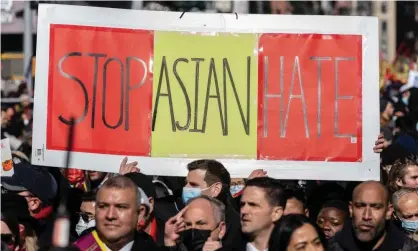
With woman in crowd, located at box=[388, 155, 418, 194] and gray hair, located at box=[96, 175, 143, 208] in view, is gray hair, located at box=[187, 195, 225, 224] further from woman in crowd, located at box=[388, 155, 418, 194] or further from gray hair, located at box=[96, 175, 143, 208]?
woman in crowd, located at box=[388, 155, 418, 194]

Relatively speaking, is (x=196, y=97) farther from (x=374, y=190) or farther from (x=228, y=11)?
(x=228, y=11)

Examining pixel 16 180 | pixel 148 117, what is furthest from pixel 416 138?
pixel 16 180

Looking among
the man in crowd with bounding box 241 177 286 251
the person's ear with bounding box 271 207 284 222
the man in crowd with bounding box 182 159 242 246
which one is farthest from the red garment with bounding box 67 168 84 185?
the person's ear with bounding box 271 207 284 222

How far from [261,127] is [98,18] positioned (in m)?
1.44

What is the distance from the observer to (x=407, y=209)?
29.9 ft

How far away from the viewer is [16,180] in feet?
31.8

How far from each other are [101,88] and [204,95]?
0.75 metres

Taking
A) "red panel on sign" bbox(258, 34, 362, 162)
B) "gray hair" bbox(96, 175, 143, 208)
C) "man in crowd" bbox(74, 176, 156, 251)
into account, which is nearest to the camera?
"man in crowd" bbox(74, 176, 156, 251)

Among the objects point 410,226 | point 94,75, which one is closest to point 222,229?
point 410,226

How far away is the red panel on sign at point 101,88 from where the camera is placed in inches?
380

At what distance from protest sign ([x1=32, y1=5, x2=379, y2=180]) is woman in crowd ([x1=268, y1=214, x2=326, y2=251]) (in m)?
2.29

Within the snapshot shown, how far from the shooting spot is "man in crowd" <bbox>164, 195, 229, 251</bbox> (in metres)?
8.19

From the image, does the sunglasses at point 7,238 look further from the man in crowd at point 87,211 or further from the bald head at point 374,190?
the bald head at point 374,190

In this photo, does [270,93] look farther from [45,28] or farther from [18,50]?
[18,50]
